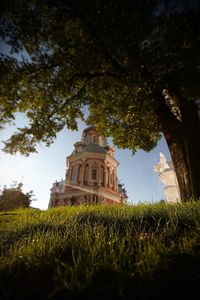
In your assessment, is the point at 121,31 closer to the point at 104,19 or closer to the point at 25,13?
the point at 104,19

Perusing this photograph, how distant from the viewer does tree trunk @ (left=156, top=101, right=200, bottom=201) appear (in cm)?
795

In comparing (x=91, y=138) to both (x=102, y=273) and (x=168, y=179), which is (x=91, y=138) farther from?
(x=102, y=273)

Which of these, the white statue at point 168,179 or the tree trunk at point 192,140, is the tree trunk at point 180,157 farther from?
the white statue at point 168,179

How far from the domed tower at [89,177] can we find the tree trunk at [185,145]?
97.3ft

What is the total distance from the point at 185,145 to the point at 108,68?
15.6ft

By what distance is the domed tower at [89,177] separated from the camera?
1503 inches

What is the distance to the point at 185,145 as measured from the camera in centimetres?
844

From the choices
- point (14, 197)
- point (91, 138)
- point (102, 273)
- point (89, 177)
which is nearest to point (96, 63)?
point (102, 273)

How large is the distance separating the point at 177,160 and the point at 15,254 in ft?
22.3

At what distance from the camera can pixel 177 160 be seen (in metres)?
8.73

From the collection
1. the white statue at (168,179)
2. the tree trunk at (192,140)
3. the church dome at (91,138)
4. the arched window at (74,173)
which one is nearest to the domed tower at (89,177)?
the arched window at (74,173)

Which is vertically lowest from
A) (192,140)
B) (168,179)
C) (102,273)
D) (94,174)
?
(102,273)

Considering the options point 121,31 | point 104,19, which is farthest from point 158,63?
point 104,19

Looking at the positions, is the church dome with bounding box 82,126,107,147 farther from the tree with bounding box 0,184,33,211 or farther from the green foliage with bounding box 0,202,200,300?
the green foliage with bounding box 0,202,200,300
